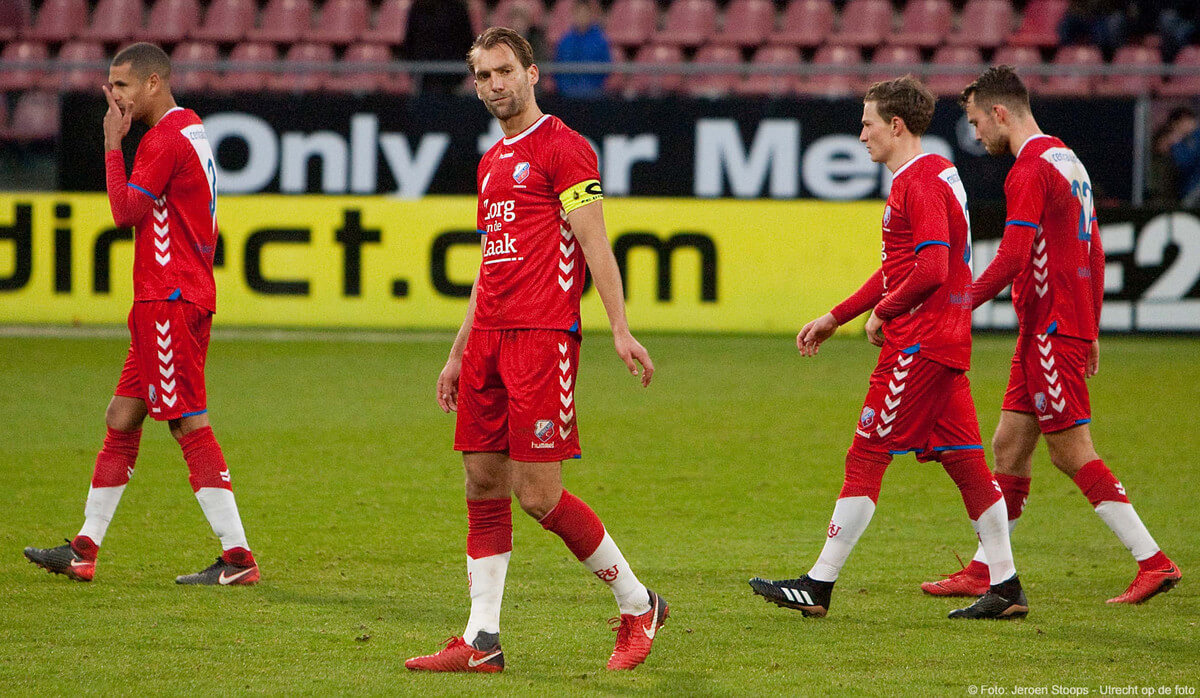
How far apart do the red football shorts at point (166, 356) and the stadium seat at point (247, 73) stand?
30.7ft

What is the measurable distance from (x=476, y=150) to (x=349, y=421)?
5.26 meters

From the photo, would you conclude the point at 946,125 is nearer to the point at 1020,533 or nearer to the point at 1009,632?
the point at 1020,533

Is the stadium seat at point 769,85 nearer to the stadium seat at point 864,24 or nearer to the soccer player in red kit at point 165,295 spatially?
the stadium seat at point 864,24

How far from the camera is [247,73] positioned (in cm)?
1571

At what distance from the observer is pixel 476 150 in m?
14.5

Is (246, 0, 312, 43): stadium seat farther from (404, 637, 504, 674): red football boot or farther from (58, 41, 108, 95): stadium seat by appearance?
(404, 637, 504, 674): red football boot

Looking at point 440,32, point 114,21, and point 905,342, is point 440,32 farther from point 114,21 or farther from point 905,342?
point 905,342

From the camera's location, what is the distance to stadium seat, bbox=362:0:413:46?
17.8 meters

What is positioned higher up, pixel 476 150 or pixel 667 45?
pixel 667 45

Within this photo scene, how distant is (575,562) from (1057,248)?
2318 mm

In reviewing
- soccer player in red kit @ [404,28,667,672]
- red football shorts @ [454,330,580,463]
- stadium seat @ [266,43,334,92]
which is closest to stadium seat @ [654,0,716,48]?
stadium seat @ [266,43,334,92]

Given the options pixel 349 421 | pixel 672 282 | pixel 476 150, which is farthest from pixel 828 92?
pixel 349 421

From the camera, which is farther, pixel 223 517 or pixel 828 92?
pixel 828 92

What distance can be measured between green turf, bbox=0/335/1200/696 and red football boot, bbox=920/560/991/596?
113 millimetres
